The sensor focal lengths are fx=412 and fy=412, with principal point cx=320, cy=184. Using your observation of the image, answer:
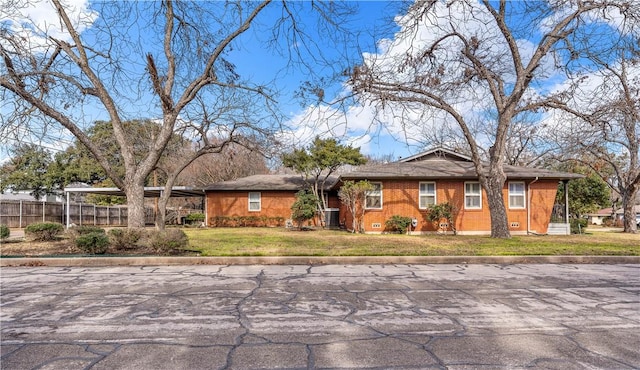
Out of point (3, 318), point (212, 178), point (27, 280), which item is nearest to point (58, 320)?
point (3, 318)

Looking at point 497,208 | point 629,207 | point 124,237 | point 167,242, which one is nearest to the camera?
point 167,242

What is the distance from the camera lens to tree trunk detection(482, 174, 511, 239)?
1584 centimetres

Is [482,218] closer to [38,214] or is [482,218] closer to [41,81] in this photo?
[41,81]

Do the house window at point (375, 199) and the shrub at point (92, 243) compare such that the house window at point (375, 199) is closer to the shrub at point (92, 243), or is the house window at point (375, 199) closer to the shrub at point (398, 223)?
the shrub at point (398, 223)

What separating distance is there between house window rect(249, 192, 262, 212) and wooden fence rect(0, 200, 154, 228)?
1188cm

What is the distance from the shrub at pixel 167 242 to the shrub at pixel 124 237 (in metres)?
0.59

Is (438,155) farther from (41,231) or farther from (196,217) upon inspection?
(41,231)

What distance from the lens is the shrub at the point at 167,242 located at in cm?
1038

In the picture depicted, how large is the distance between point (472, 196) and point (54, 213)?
2620 centimetres

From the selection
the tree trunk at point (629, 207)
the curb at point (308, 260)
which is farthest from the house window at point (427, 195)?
the tree trunk at point (629, 207)

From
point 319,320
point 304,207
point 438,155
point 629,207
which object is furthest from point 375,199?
point 629,207

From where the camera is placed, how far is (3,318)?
15.6 feet

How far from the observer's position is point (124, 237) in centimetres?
1080

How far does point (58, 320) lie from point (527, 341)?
16.4 ft
